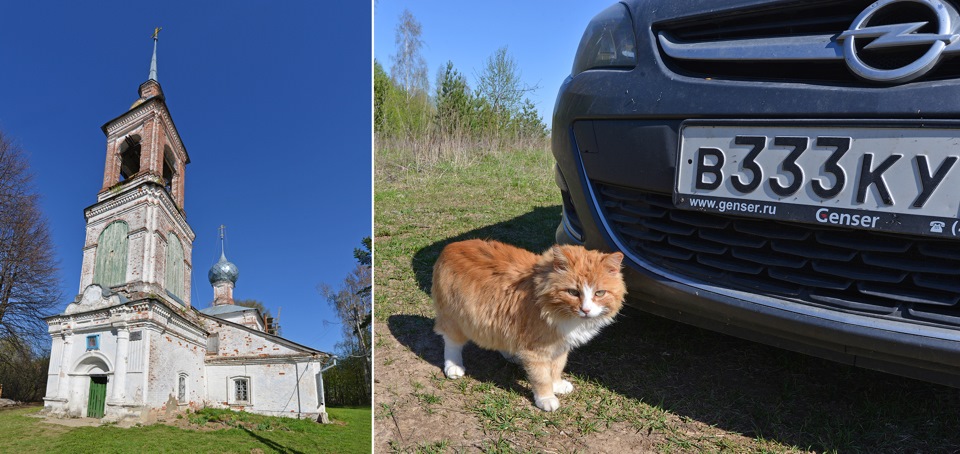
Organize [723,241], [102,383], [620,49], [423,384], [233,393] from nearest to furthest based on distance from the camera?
[102,383] < [233,393] < [723,241] < [620,49] < [423,384]

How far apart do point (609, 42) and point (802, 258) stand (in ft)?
3.47

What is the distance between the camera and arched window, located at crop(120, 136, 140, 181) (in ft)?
3.55

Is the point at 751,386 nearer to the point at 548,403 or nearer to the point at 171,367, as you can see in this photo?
the point at 548,403

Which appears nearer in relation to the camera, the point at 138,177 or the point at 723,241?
the point at 138,177

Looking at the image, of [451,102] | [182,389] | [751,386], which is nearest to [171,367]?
[182,389]

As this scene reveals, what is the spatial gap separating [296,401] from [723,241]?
1439 millimetres

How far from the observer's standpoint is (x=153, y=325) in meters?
1.04

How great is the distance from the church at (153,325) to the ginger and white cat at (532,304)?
139 cm

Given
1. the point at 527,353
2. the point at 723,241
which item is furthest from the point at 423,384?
the point at 723,241

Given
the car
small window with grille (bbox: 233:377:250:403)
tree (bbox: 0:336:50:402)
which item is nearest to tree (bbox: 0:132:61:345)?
tree (bbox: 0:336:50:402)

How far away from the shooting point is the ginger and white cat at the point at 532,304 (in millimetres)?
2328

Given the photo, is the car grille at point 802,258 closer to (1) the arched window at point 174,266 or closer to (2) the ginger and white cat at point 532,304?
(2) the ginger and white cat at point 532,304

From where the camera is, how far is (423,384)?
260 cm

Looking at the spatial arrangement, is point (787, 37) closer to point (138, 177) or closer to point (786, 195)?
point (786, 195)
